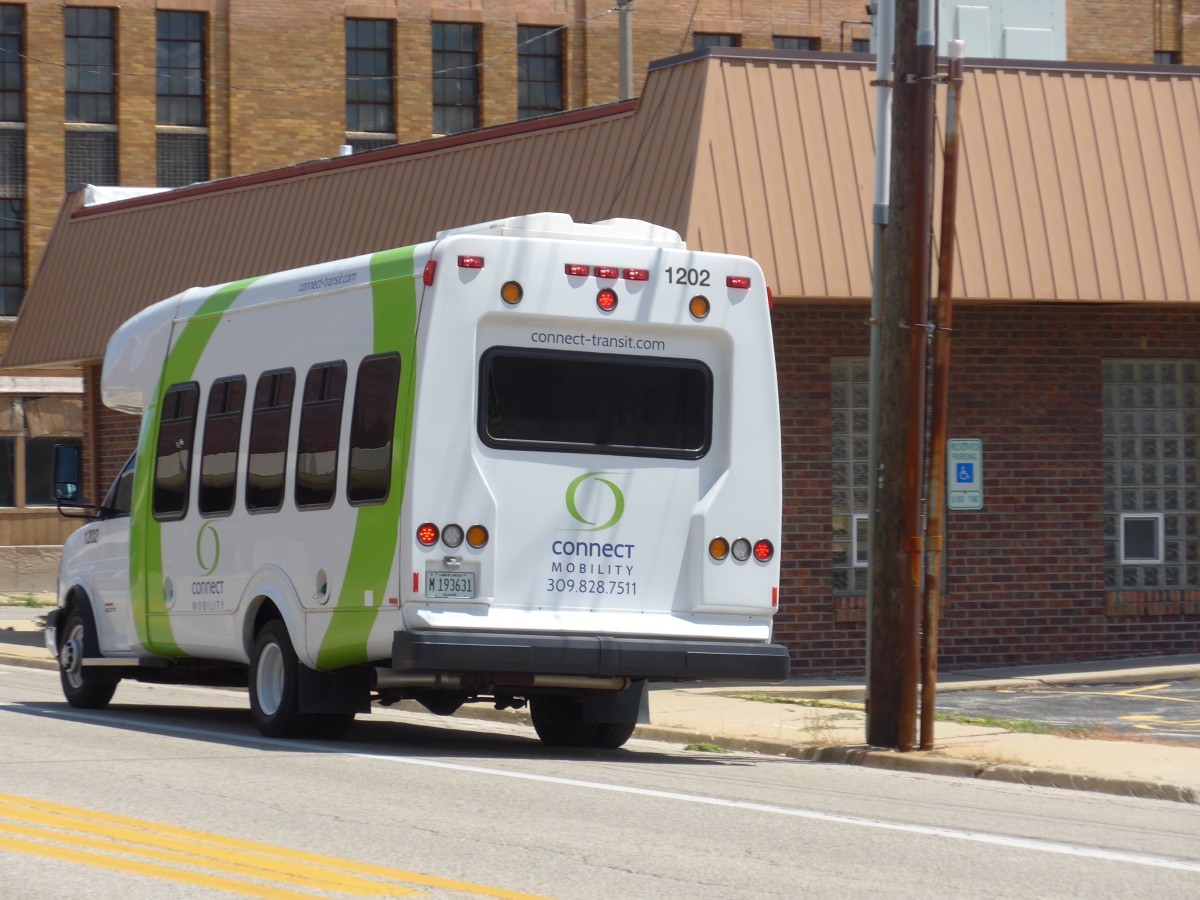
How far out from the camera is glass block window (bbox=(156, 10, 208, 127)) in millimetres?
39594

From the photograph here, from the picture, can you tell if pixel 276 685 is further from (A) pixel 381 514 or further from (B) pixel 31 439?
(B) pixel 31 439

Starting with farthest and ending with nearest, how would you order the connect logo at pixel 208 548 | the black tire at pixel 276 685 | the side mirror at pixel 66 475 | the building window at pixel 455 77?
the building window at pixel 455 77, the side mirror at pixel 66 475, the connect logo at pixel 208 548, the black tire at pixel 276 685

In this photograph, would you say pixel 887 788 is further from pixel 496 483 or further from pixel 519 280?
pixel 519 280

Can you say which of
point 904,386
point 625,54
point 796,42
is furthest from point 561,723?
point 796,42

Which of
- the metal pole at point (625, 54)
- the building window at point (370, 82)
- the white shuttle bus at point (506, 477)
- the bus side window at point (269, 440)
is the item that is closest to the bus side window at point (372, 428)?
the white shuttle bus at point (506, 477)

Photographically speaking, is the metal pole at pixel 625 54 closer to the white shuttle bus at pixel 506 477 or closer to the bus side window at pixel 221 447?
the bus side window at pixel 221 447

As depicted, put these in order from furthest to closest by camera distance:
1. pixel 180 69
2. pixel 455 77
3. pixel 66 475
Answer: pixel 455 77 → pixel 180 69 → pixel 66 475

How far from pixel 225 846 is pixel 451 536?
371 centimetres

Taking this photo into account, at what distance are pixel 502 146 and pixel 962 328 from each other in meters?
4.93

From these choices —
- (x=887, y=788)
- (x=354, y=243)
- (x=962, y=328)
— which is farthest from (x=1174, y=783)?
(x=354, y=243)

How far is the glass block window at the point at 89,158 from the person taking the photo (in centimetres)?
3906

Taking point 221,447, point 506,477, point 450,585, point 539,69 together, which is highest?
point 539,69

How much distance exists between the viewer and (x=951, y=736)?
555 inches

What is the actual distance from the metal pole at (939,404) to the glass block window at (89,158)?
94.2 ft
